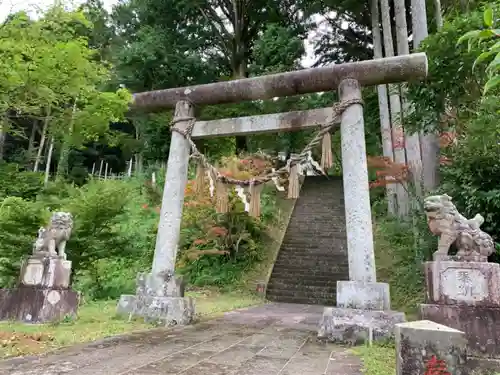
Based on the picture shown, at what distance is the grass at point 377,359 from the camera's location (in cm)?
376

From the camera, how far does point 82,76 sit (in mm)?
7422

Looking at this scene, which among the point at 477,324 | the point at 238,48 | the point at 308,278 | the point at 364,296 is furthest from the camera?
the point at 238,48

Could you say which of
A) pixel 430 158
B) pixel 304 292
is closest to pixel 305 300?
pixel 304 292

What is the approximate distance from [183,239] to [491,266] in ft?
29.6

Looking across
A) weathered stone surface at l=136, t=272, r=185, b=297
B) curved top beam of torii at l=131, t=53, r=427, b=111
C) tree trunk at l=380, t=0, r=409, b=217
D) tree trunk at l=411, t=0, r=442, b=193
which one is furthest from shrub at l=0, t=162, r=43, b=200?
tree trunk at l=411, t=0, r=442, b=193

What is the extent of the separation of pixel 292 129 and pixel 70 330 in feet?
15.0

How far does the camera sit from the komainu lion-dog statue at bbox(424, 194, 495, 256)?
15.5 ft

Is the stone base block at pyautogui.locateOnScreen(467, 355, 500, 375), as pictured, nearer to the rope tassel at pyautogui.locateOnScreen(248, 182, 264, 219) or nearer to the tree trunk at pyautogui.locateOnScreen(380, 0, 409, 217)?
the rope tassel at pyautogui.locateOnScreen(248, 182, 264, 219)

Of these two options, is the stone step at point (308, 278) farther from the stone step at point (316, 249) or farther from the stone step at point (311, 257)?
the stone step at point (316, 249)

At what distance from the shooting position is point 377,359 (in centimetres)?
421

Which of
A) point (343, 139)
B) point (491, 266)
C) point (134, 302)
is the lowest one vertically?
point (134, 302)

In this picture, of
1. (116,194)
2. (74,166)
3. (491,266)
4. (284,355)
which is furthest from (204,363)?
(74,166)

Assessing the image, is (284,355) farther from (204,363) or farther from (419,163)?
(419,163)

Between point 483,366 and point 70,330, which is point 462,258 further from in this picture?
point 70,330
